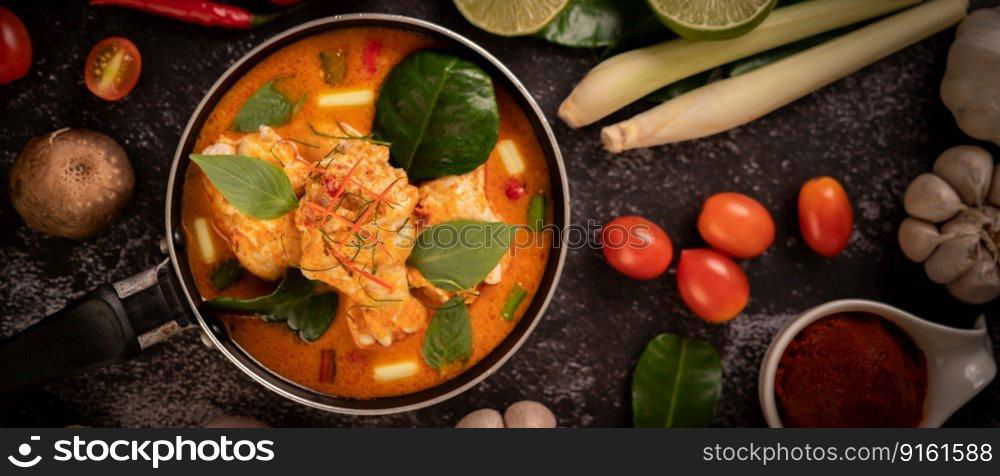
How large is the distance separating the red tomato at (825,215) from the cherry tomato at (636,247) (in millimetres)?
499

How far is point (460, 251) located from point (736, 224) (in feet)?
3.31

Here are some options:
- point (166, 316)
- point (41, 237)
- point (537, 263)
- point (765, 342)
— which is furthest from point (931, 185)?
point (41, 237)

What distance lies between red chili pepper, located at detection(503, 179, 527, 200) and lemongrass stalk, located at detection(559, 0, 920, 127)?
0.30 meters

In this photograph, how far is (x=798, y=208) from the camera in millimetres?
2789

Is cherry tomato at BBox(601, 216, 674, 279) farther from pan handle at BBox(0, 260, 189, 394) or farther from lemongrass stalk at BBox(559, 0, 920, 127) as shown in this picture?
pan handle at BBox(0, 260, 189, 394)

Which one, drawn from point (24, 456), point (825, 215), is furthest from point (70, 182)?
point (825, 215)

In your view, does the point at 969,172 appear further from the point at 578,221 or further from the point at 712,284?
the point at 578,221

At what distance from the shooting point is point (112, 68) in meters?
2.59

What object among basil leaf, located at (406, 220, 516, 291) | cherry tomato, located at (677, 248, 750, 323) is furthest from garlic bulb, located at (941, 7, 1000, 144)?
basil leaf, located at (406, 220, 516, 291)

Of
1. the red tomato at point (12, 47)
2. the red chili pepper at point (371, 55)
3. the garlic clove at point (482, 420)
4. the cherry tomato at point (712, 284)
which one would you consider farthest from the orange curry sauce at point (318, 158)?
the red tomato at point (12, 47)

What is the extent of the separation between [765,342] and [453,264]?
1275mm

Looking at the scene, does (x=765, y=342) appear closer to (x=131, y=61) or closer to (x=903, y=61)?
(x=903, y=61)

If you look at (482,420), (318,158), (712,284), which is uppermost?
(318,158)

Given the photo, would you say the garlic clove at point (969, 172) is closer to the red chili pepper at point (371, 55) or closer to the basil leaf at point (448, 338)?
the basil leaf at point (448, 338)
